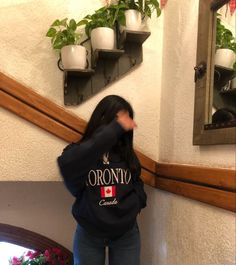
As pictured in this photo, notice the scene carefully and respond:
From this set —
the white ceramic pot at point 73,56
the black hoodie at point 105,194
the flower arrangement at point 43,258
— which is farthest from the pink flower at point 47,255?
the white ceramic pot at point 73,56

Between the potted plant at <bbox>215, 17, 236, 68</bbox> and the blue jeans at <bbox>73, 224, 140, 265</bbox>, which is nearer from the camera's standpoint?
the potted plant at <bbox>215, 17, 236, 68</bbox>

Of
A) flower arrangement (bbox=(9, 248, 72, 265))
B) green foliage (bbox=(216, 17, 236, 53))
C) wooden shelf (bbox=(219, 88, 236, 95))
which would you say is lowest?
flower arrangement (bbox=(9, 248, 72, 265))

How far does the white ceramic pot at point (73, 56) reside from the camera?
1.32 meters

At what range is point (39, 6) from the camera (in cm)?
142

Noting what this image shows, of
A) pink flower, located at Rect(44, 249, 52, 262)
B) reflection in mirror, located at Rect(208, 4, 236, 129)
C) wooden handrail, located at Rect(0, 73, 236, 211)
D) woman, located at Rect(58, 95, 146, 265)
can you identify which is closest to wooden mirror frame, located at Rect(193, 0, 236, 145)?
reflection in mirror, located at Rect(208, 4, 236, 129)

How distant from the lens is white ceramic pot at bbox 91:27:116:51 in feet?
4.40

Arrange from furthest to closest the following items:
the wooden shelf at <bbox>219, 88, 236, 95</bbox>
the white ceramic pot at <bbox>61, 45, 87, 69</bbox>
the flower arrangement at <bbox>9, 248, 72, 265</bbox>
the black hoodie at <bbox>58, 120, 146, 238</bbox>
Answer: the flower arrangement at <bbox>9, 248, 72, 265</bbox>, the white ceramic pot at <bbox>61, 45, 87, 69</bbox>, the black hoodie at <bbox>58, 120, 146, 238</bbox>, the wooden shelf at <bbox>219, 88, 236, 95</bbox>

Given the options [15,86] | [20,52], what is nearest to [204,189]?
[15,86]

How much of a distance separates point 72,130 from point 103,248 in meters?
0.53

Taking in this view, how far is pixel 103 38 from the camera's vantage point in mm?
1343

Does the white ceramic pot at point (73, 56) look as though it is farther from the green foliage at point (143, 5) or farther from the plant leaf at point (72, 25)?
the green foliage at point (143, 5)

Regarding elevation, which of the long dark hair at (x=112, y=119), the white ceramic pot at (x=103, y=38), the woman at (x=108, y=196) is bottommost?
the woman at (x=108, y=196)

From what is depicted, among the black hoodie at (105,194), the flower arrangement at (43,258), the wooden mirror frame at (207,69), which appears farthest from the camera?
the flower arrangement at (43,258)

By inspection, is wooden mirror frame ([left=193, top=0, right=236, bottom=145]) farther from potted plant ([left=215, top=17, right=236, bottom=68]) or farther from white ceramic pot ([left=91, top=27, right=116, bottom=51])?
white ceramic pot ([left=91, top=27, right=116, bottom=51])
